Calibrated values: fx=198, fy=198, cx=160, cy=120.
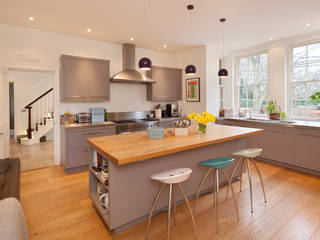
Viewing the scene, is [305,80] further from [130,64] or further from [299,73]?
[130,64]

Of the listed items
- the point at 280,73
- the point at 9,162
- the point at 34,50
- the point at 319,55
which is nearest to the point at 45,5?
the point at 34,50

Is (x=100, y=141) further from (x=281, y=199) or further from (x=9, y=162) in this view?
(x=281, y=199)

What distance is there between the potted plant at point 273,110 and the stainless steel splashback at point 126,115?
2966mm

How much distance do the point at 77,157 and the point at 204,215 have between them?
2.69 meters

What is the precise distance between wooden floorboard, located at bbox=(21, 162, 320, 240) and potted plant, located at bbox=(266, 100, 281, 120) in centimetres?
161

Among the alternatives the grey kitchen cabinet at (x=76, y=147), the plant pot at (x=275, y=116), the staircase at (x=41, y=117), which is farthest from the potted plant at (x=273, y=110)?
the staircase at (x=41, y=117)

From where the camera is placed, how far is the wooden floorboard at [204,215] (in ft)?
6.81

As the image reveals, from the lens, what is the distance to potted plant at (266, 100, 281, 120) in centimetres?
457

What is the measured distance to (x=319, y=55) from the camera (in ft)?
14.0

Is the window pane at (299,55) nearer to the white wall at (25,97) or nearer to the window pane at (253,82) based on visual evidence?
the window pane at (253,82)

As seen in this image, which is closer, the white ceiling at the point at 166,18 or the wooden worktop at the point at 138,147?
the wooden worktop at the point at 138,147

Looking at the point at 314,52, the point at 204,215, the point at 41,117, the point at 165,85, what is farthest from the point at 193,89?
the point at 41,117

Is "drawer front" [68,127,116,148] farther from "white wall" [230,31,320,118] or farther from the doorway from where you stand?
"white wall" [230,31,320,118]

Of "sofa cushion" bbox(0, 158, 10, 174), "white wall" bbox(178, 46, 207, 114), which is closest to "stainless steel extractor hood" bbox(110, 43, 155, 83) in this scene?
"white wall" bbox(178, 46, 207, 114)
